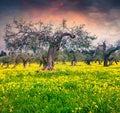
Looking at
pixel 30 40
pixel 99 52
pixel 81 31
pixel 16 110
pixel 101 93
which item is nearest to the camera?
pixel 16 110

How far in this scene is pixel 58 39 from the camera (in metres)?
48.0

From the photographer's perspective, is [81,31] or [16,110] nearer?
[16,110]

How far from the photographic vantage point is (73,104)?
10.6 m

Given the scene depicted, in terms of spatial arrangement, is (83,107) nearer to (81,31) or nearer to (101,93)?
(101,93)

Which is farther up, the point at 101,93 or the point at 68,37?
the point at 68,37

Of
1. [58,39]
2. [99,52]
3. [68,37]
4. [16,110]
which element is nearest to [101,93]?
[16,110]

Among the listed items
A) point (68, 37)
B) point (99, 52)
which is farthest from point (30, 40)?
point (99, 52)

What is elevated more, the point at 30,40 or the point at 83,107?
the point at 30,40

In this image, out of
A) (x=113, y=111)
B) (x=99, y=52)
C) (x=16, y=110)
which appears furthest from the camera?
(x=99, y=52)

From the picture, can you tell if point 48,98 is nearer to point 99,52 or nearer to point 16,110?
point 16,110

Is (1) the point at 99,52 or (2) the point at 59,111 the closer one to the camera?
(2) the point at 59,111

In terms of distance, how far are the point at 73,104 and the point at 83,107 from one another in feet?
2.29

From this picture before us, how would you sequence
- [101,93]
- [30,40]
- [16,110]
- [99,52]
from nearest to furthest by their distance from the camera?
[16,110], [101,93], [30,40], [99,52]

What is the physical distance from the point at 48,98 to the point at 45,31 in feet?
123
